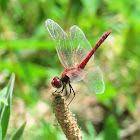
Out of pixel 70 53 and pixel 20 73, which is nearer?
pixel 70 53

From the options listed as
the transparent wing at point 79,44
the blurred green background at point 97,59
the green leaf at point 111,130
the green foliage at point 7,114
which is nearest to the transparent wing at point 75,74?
the transparent wing at point 79,44

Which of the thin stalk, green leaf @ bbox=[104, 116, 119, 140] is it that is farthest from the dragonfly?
green leaf @ bbox=[104, 116, 119, 140]

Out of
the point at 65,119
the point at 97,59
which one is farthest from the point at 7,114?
the point at 97,59

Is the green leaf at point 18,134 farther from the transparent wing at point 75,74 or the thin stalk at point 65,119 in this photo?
the transparent wing at point 75,74

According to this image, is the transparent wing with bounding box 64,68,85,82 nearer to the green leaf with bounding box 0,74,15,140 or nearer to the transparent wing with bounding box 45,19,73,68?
the transparent wing with bounding box 45,19,73,68

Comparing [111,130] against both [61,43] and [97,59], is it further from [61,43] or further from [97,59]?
[97,59]

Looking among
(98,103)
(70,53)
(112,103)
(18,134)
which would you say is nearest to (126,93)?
(112,103)

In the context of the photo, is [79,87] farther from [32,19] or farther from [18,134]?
[18,134]
